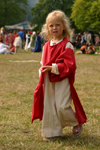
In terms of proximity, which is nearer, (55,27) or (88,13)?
(55,27)

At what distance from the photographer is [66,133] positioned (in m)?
4.14

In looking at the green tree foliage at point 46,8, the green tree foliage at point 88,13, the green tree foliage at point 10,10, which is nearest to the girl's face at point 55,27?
the green tree foliage at point 88,13

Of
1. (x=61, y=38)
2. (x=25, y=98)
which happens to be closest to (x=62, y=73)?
(x=61, y=38)

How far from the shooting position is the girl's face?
12.3 feet

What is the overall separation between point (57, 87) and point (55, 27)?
73 centimetres

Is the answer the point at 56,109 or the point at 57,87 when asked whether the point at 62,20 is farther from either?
the point at 56,109

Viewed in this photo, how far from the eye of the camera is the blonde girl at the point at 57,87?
12.0 ft

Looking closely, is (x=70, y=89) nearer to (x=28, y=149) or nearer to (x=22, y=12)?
(x=28, y=149)

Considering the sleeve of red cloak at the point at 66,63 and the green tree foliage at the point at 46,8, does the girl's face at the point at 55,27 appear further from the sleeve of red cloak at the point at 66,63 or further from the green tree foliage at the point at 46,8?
the green tree foliage at the point at 46,8

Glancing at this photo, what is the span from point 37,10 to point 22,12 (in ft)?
39.3

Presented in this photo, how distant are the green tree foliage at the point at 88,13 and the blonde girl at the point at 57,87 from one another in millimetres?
31572

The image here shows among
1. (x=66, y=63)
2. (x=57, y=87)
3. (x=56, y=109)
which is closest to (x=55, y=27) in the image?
(x=66, y=63)

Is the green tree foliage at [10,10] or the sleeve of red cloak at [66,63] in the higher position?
the green tree foliage at [10,10]

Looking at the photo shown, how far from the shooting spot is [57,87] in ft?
12.2
